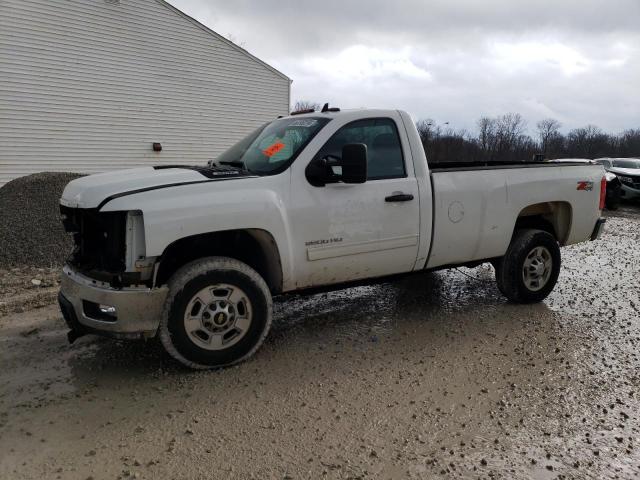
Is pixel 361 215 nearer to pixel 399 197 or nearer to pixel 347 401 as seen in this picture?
pixel 399 197

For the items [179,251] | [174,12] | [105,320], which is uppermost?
[174,12]

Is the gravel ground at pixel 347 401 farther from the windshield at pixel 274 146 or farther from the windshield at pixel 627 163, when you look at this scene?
the windshield at pixel 627 163

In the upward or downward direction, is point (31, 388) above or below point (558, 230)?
below

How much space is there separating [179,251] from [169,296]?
0.45 meters

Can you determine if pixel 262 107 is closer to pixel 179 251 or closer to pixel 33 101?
pixel 33 101

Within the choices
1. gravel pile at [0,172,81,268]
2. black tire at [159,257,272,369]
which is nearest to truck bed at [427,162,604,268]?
black tire at [159,257,272,369]

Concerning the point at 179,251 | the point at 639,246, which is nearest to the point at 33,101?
the point at 179,251

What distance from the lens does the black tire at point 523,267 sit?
17.4ft

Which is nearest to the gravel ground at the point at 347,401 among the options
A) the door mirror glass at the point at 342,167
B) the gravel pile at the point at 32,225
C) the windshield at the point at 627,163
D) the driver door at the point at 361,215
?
the driver door at the point at 361,215

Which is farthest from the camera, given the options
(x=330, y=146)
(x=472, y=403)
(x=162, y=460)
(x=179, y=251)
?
(x=330, y=146)

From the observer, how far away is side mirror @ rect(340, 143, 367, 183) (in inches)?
153

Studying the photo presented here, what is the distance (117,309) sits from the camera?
3.46m

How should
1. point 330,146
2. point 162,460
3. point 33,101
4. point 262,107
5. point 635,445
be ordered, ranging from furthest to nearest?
point 262,107
point 33,101
point 330,146
point 635,445
point 162,460

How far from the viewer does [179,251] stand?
389 cm
